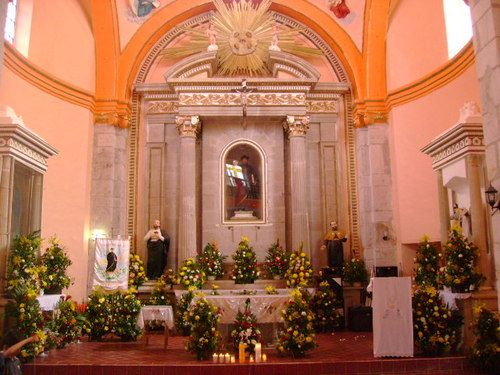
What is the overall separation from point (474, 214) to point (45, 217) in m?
8.61

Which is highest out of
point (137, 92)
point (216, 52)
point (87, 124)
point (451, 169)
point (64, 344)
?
point (216, 52)

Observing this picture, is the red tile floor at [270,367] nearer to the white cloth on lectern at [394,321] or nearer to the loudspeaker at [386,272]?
the white cloth on lectern at [394,321]

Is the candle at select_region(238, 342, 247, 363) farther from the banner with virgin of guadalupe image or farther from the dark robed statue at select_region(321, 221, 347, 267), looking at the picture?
the dark robed statue at select_region(321, 221, 347, 267)

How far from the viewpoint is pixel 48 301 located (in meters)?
8.94

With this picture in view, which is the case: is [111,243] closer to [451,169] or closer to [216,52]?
[216,52]

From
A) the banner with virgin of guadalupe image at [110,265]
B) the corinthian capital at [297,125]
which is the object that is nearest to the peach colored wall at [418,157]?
the corinthian capital at [297,125]

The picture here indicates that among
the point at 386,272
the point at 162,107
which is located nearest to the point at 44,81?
the point at 162,107

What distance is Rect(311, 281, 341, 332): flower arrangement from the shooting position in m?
11.8

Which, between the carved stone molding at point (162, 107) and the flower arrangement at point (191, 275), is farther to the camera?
the carved stone molding at point (162, 107)

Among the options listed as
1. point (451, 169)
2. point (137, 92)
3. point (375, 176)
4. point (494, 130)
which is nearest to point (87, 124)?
point (137, 92)

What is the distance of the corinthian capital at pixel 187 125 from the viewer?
13.5 m

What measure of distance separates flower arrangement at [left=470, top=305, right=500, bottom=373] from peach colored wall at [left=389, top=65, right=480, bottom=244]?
15.4 ft

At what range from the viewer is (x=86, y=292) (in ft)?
42.2

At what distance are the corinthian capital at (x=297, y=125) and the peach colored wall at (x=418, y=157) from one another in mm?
2104
